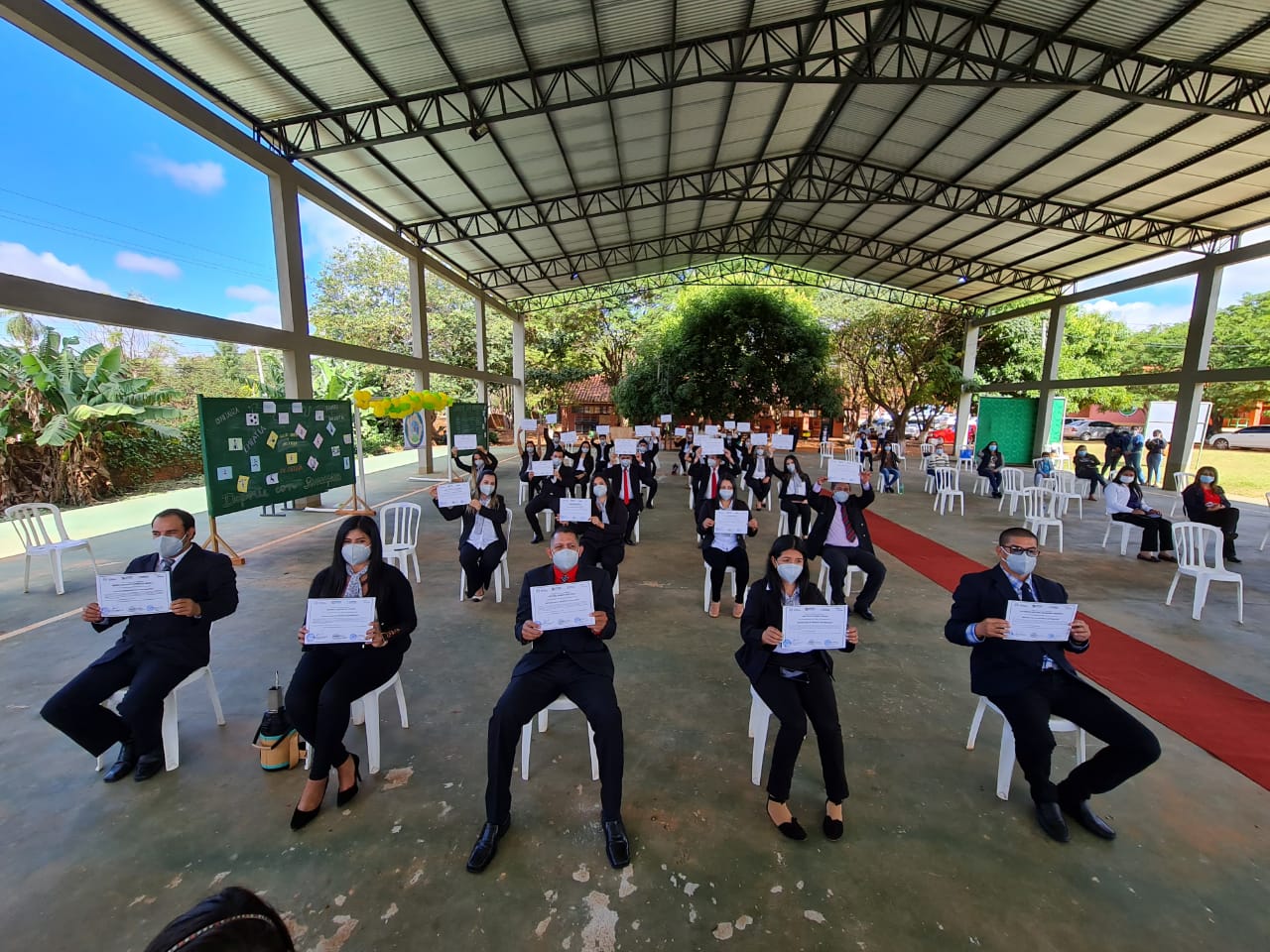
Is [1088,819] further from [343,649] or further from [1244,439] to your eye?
[1244,439]

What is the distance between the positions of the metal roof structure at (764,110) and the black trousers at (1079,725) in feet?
29.5

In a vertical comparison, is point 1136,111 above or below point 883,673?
above

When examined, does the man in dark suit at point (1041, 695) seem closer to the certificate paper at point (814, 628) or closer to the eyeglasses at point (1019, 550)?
the eyeglasses at point (1019, 550)

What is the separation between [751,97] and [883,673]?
10.9 m

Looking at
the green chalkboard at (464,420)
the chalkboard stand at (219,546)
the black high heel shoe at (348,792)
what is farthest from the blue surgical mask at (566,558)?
the green chalkboard at (464,420)

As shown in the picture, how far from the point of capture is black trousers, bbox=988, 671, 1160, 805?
2658mm

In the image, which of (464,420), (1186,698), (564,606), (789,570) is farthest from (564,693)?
(464,420)

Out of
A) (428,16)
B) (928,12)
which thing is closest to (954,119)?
(928,12)

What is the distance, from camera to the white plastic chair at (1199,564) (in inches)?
215

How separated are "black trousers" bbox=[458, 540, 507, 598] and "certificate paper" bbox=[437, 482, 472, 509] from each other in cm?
56

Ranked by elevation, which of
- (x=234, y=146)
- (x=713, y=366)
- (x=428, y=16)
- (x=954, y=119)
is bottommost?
(x=713, y=366)

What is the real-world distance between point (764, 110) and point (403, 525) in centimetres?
1071

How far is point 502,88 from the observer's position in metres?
8.87

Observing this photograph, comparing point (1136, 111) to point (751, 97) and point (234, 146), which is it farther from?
point (234, 146)
